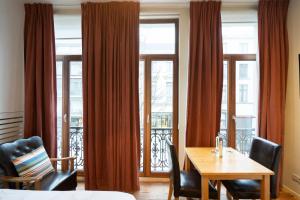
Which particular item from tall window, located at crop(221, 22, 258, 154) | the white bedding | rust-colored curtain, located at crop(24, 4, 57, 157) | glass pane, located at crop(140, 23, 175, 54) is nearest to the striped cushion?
rust-colored curtain, located at crop(24, 4, 57, 157)

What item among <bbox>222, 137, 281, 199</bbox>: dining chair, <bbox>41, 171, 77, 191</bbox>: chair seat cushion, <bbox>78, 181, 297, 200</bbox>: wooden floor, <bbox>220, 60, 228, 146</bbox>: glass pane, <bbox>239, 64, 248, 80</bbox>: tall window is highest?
<bbox>239, 64, 248, 80</bbox>: tall window

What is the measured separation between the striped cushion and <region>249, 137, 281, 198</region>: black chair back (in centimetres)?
258

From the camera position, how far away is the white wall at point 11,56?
3240 millimetres

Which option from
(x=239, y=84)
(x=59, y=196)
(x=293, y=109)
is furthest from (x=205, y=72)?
(x=59, y=196)

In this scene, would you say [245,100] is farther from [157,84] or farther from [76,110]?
[76,110]

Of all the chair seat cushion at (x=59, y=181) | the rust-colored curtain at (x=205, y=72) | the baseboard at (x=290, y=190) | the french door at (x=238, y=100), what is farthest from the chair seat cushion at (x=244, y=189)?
the chair seat cushion at (x=59, y=181)

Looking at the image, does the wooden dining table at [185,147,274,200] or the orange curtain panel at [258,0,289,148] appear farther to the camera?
the orange curtain panel at [258,0,289,148]

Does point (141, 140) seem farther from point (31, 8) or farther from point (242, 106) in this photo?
point (31, 8)

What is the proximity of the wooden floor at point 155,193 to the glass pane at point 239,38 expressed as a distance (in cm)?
222

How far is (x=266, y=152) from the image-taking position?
8.83 feet

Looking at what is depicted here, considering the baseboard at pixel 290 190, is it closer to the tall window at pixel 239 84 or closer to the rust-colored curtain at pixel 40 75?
the tall window at pixel 239 84

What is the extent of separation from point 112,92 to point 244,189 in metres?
2.18

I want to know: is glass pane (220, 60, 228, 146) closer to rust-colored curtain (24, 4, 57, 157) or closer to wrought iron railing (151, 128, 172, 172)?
wrought iron railing (151, 128, 172, 172)

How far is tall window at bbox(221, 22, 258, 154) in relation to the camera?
147 inches
